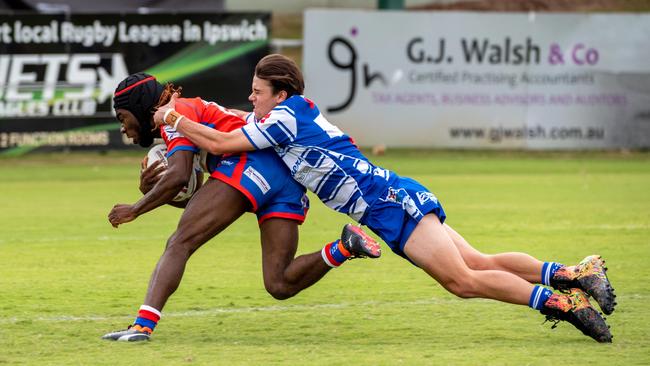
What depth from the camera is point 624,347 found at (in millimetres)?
7637

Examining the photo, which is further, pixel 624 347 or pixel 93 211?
pixel 93 211

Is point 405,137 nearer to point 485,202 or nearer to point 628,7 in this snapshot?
point 485,202

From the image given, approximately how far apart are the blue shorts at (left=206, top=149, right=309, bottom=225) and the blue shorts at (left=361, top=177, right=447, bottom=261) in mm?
560

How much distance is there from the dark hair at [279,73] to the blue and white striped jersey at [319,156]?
11cm

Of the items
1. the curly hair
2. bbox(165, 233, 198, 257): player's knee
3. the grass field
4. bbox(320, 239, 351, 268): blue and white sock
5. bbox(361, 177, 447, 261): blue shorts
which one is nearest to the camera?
the grass field

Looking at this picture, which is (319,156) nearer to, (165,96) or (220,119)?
(220,119)

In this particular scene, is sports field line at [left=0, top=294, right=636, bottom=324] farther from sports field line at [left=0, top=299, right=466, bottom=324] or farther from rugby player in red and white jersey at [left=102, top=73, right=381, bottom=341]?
rugby player in red and white jersey at [left=102, top=73, right=381, bottom=341]

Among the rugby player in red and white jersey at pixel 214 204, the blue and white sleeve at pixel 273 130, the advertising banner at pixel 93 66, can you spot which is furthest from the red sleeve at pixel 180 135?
the advertising banner at pixel 93 66

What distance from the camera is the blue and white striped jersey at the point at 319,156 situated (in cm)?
786

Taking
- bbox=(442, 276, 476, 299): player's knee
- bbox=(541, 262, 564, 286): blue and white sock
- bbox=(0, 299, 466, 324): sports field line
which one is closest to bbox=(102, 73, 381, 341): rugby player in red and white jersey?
bbox=(442, 276, 476, 299): player's knee

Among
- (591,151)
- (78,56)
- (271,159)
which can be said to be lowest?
(591,151)

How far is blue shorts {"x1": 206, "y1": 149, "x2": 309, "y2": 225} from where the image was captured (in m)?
7.96

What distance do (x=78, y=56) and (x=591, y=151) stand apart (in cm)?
1012

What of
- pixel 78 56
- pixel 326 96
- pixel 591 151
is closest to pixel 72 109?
pixel 78 56
